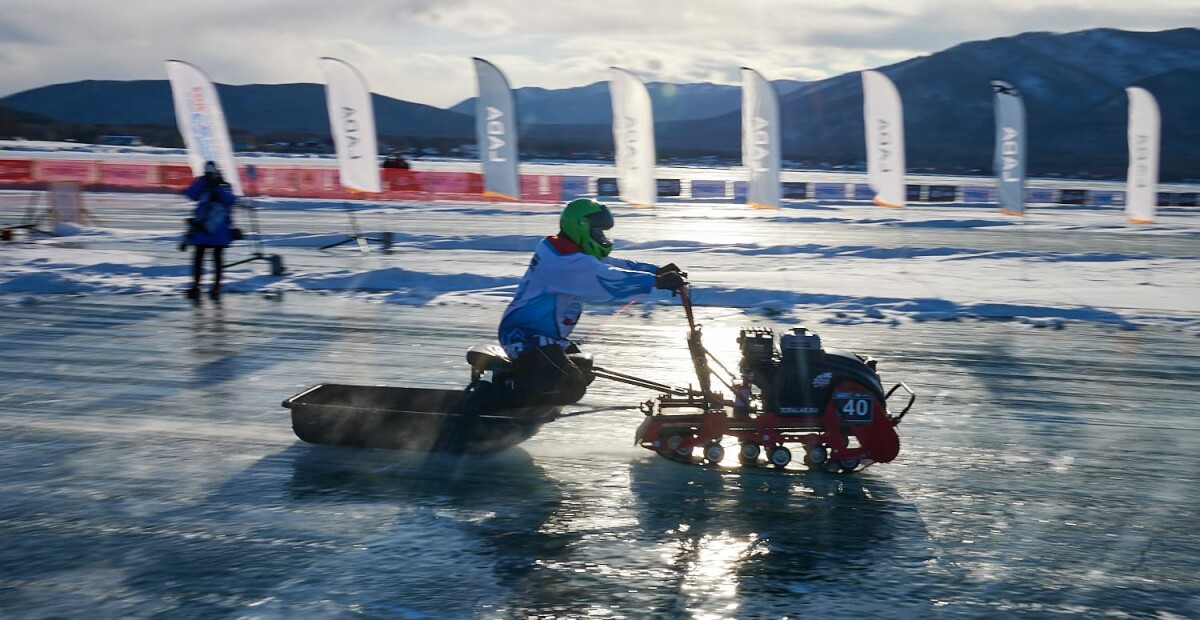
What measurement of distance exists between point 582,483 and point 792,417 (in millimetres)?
1235

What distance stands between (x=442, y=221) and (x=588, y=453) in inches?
872

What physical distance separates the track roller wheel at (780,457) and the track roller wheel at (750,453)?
0.28 feet

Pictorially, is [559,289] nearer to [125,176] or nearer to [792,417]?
[792,417]

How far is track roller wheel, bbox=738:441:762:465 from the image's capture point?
5965 millimetres

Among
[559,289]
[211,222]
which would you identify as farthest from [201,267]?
[559,289]

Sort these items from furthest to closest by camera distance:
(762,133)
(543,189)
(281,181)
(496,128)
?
(281,181), (543,189), (762,133), (496,128)

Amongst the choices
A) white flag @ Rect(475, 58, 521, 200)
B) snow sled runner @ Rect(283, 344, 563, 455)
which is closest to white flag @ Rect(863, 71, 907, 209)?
white flag @ Rect(475, 58, 521, 200)

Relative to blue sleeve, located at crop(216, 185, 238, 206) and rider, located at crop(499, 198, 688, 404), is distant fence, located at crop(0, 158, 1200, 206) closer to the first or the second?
blue sleeve, located at crop(216, 185, 238, 206)

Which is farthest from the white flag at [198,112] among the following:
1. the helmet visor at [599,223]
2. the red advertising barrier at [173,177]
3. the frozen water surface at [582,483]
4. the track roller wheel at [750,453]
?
the red advertising barrier at [173,177]

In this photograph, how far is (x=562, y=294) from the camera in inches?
252

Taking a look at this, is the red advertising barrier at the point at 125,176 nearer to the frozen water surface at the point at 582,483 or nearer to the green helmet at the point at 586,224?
the frozen water surface at the point at 582,483

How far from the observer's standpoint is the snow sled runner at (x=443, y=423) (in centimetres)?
612

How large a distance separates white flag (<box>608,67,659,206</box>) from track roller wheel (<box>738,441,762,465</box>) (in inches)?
684

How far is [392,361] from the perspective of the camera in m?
9.40
